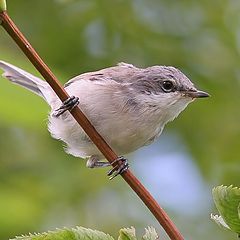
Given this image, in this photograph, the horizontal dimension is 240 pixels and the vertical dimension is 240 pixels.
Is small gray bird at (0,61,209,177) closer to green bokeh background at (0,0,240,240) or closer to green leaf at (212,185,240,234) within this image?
green bokeh background at (0,0,240,240)

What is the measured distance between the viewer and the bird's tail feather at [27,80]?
2.91 meters

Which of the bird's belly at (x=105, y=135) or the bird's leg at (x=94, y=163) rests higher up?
the bird's belly at (x=105, y=135)

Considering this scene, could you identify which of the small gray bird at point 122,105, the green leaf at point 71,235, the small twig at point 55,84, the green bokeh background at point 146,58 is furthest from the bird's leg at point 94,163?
the green leaf at point 71,235

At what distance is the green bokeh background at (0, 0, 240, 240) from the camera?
3.73 metres

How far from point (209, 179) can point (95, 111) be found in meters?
1.28

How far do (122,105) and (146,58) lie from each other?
1.36m

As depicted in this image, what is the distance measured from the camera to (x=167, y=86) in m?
2.89

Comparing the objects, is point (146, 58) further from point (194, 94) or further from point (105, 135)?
point (105, 135)

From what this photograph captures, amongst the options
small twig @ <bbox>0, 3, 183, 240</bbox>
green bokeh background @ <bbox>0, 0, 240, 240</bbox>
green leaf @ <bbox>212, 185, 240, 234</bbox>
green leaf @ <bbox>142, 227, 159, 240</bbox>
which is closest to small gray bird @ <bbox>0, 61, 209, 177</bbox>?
green bokeh background @ <bbox>0, 0, 240, 240</bbox>

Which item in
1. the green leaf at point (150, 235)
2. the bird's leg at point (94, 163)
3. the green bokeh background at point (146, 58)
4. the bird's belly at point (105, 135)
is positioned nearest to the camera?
the green leaf at point (150, 235)

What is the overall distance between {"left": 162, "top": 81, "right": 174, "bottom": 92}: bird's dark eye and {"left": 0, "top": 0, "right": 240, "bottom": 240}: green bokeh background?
833 mm

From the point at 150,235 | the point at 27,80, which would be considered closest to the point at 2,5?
the point at 150,235

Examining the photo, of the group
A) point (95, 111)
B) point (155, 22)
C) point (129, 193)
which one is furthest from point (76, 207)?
point (155, 22)

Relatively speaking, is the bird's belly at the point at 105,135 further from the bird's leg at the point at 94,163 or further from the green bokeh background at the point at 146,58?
the green bokeh background at the point at 146,58
